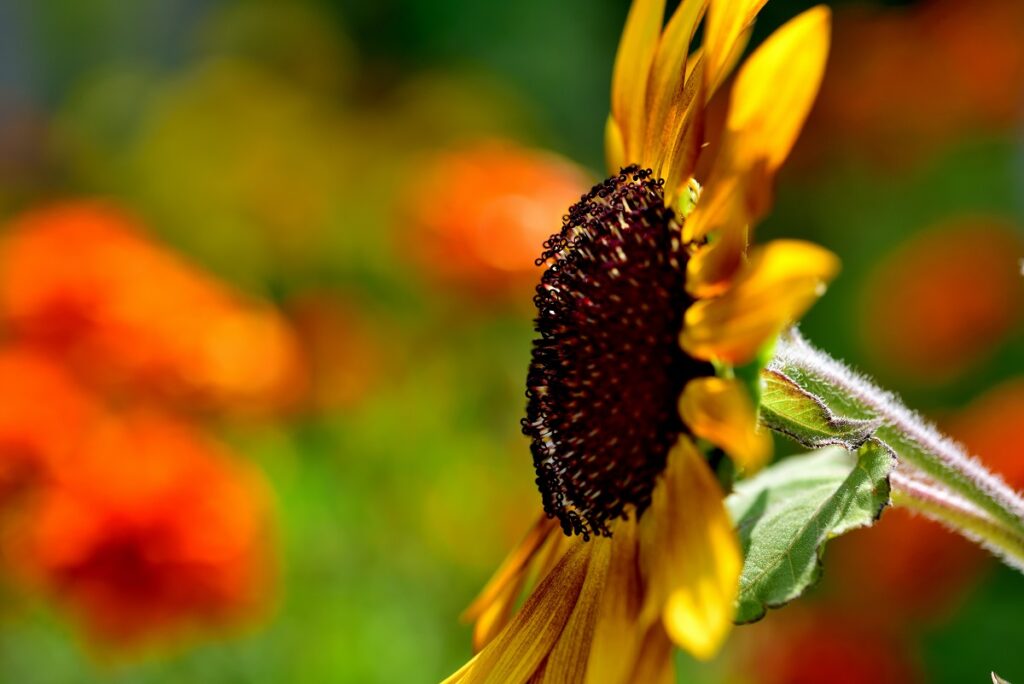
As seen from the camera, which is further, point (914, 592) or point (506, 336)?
point (506, 336)

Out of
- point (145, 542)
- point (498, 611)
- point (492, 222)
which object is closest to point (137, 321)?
point (145, 542)

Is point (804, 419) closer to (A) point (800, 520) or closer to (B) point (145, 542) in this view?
(A) point (800, 520)

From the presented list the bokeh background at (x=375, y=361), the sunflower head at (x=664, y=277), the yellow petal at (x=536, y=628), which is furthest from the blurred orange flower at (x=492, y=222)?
the yellow petal at (x=536, y=628)

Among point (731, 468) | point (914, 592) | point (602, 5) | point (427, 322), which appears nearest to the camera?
point (731, 468)

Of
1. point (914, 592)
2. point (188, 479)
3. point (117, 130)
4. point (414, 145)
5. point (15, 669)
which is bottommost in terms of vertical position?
point (914, 592)

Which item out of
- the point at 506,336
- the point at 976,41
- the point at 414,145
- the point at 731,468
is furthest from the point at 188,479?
the point at 414,145

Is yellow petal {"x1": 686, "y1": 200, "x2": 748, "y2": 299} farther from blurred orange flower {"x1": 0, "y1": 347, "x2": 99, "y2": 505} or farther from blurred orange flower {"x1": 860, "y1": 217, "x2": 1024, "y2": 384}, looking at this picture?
blurred orange flower {"x1": 860, "y1": 217, "x2": 1024, "y2": 384}

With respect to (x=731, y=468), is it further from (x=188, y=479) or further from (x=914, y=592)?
(x=914, y=592)

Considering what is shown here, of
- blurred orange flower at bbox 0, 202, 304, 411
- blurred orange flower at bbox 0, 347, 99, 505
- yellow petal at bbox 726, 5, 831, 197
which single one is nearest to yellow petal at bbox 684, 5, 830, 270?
yellow petal at bbox 726, 5, 831, 197
